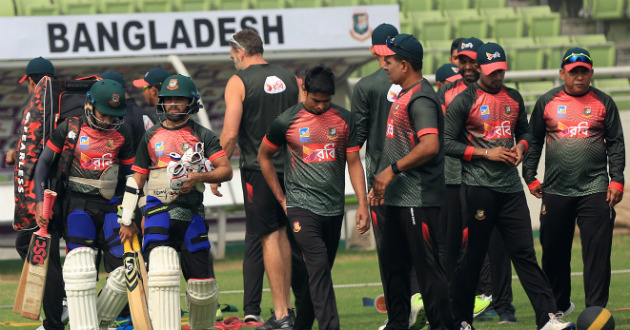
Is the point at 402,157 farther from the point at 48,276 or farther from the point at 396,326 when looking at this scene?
the point at 48,276

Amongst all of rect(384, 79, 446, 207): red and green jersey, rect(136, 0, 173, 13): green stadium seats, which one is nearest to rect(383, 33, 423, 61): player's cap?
rect(384, 79, 446, 207): red and green jersey

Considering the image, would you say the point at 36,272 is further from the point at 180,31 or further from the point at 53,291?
the point at 180,31

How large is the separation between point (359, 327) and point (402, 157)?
2.14 m

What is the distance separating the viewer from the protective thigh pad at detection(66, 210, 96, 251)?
7984mm

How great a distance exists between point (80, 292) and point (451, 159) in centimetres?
323

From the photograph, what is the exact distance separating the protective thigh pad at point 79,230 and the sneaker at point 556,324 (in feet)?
10.7

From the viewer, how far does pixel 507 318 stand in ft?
29.5

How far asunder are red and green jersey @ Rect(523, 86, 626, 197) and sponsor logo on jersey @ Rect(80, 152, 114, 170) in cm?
326

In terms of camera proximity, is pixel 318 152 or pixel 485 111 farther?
pixel 485 111

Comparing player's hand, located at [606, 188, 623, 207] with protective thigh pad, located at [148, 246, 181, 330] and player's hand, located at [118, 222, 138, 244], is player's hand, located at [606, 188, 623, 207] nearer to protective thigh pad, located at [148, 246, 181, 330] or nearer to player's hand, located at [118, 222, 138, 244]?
protective thigh pad, located at [148, 246, 181, 330]

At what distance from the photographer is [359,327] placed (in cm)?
877

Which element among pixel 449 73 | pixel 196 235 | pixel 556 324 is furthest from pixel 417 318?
pixel 449 73

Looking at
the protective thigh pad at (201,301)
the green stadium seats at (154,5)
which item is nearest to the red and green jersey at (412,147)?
the protective thigh pad at (201,301)

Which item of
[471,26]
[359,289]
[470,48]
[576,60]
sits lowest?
[359,289]
